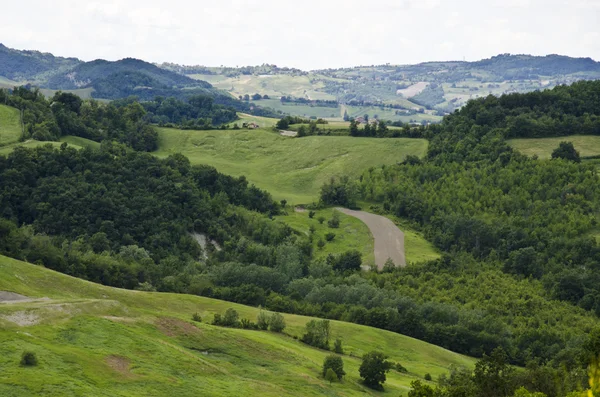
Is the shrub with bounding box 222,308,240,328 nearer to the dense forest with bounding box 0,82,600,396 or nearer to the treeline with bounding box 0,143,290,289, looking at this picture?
the dense forest with bounding box 0,82,600,396

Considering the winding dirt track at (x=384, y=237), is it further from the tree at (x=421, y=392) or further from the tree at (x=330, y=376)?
the tree at (x=421, y=392)

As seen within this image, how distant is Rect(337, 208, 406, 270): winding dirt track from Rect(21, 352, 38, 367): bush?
104m

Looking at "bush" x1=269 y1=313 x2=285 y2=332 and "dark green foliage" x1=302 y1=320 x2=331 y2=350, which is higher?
"bush" x1=269 y1=313 x2=285 y2=332

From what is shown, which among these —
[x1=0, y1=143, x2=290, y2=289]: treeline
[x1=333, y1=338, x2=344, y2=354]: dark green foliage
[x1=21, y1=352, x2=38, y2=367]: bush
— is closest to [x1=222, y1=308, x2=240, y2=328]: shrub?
[x1=333, y1=338, x2=344, y2=354]: dark green foliage

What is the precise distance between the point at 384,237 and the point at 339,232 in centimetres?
1053

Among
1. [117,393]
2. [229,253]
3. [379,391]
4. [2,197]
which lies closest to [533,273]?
[229,253]

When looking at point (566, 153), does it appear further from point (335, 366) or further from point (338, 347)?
point (335, 366)

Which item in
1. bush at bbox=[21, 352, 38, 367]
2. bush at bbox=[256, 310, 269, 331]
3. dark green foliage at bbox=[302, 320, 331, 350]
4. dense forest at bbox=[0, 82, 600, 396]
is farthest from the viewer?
dense forest at bbox=[0, 82, 600, 396]

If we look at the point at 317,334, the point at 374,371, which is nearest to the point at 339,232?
the point at 317,334

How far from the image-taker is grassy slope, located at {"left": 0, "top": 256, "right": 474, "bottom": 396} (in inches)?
2409

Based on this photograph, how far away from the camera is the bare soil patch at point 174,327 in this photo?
7931cm

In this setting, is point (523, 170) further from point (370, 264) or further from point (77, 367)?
point (77, 367)

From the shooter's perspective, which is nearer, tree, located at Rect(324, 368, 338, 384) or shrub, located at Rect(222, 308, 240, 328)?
tree, located at Rect(324, 368, 338, 384)

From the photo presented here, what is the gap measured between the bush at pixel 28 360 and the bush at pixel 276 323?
43.2m
